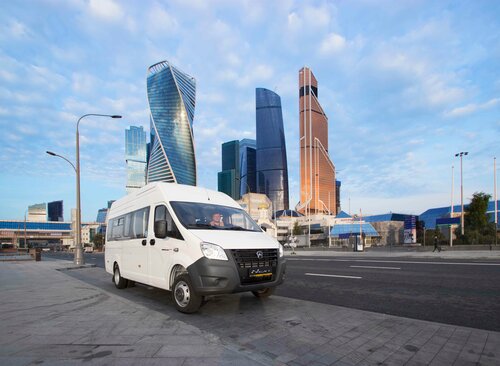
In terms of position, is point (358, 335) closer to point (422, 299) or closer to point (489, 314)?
point (489, 314)

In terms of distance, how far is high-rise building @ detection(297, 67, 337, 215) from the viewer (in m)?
178

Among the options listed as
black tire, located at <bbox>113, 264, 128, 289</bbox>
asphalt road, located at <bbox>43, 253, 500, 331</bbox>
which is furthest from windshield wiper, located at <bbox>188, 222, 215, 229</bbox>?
black tire, located at <bbox>113, 264, 128, 289</bbox>

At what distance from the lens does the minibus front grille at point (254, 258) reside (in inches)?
226

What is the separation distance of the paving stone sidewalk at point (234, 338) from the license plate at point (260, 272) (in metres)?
0.66

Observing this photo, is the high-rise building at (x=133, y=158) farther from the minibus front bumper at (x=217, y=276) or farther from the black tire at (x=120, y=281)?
the minibus front bumper at (x=217, y=276)

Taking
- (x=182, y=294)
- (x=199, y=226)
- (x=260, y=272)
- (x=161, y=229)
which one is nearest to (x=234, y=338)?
(x=260, y=272)

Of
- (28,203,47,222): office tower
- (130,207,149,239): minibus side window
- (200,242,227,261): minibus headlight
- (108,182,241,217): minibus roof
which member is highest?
(108,182,241,217): minibus roof

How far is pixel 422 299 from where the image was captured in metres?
6.86

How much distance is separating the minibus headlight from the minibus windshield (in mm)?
647

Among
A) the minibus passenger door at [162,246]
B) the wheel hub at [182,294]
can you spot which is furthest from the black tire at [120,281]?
the wheel hub at [182,294]

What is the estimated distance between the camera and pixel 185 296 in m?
5.93

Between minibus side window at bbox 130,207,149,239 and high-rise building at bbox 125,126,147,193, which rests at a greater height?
high-rise building at bbox 125,126,147,193

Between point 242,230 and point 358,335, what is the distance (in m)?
2.99

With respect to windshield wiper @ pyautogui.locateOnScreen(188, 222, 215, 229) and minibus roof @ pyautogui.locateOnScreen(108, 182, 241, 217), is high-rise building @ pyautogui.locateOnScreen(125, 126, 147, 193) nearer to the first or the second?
minibus roof @ pyautogui.locateOnScreen(108, 182, 241, 217)
